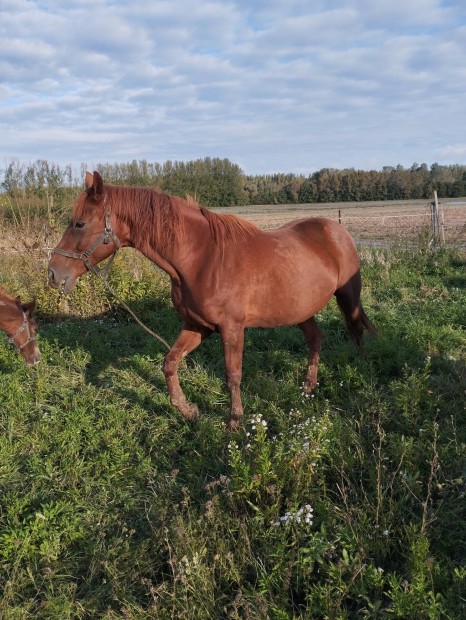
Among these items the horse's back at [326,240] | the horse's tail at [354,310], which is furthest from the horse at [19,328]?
the horse's tail at [354,310]

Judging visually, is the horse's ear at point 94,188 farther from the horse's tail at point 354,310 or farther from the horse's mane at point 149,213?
the horse's tail at point 354,310

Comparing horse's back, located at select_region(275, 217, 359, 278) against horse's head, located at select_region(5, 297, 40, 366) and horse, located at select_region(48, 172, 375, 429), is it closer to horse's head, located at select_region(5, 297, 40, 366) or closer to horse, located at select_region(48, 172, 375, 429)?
horse, located at select_region(48, 172, 375, 429)

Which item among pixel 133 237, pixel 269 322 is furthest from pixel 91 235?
pixel 269 322

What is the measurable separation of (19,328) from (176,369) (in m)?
1.91

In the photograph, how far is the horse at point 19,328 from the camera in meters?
4.94

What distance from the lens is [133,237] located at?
3.89 meters

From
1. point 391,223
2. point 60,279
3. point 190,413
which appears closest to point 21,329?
point 60,279

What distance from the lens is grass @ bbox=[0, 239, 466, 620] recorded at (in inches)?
89.8

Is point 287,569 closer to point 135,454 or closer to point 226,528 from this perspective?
point 226,528

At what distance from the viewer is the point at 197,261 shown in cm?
391

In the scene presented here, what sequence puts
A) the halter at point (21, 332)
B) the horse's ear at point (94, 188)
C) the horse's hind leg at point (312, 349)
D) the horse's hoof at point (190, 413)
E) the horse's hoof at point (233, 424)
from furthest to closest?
1. the halter at point (21, 332)
2. the horse's hind leg at point (312, 349)
3. the horse's hoof at point (190, 413)
4. the horse's hoof at point (233, 424)
5. the horse's ear at point (94, 188)

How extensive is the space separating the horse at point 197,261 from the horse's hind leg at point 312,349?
A: 8.0 inches

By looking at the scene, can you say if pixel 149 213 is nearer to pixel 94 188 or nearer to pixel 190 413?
pixel 94 188

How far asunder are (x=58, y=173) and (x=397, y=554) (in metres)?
12.4
